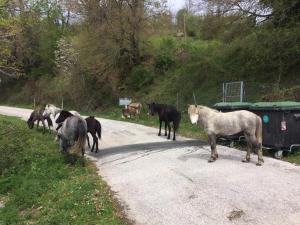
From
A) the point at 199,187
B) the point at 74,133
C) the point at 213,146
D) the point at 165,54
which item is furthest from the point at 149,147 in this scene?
the point at 165,54

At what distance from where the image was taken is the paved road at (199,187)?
7.58m

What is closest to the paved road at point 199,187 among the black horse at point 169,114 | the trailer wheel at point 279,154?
the trailer wheel at point 279,154

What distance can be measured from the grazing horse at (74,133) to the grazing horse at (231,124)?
3526 mm

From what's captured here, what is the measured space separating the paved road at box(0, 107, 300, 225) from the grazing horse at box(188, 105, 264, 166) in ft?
1.85

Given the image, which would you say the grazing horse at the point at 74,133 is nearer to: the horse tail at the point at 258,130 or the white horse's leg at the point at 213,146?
the white horse's leg at the point at 213,146

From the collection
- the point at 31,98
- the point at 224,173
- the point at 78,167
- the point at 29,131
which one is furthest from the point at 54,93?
the point at 224,173

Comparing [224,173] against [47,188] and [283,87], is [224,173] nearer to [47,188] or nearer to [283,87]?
[47,188]

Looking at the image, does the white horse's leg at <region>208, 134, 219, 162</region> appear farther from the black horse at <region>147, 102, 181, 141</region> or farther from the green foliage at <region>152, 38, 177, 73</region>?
the green foliage at <region>152, 38, 177, 73</region>

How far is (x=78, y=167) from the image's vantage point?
12.3 metres

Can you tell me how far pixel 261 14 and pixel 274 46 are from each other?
1.88 metres

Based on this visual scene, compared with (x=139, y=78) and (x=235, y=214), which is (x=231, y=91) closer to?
(x=235, y=214)

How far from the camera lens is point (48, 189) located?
11125mm

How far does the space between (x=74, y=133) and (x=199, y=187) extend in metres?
5.17

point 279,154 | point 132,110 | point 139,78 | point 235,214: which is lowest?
point 235,214
